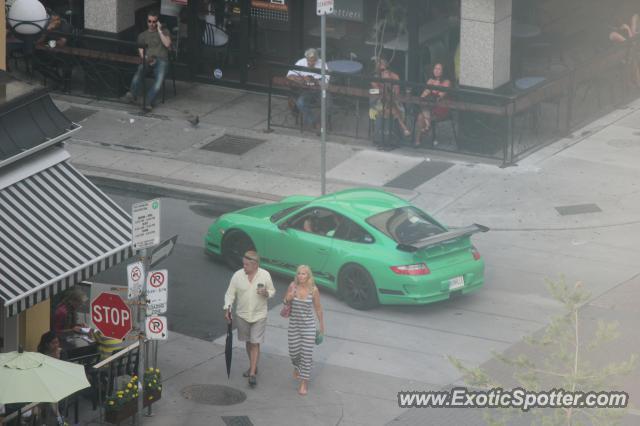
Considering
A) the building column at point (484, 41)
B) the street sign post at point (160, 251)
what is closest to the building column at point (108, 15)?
the building column at point (484, 41)

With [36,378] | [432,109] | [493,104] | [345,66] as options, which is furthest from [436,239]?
[345,66]

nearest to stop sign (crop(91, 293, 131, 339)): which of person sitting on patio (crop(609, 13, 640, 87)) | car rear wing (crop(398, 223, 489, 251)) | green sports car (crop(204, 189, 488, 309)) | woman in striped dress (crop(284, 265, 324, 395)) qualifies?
woman in striped dress (crop(284, 265, 324, 395))

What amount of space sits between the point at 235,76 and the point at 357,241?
1102 cm

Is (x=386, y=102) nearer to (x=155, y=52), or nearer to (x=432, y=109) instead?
(x=432, y=109)

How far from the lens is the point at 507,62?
1045 inches

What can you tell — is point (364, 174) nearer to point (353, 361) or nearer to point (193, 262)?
point (193, 262)

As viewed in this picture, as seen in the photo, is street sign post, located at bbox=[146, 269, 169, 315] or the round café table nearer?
street sign post, located at bbox=[146, 269, 169, 315]

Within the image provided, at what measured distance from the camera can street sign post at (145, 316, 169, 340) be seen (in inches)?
629

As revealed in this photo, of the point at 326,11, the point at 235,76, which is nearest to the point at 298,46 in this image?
the point at 235,76

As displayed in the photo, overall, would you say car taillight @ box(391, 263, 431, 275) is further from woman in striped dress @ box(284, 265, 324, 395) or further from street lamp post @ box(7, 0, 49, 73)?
street lamp post @ box(7, 0, 49, 73)

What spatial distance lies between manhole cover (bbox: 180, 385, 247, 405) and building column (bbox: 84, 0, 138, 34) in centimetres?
1307

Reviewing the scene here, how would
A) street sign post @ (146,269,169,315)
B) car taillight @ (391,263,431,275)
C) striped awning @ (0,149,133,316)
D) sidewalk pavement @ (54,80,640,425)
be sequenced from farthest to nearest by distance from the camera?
car taillight @ (391,263,431,275) < sidewalk pavement @ (54,80,640,425) < street sign post @ (146,269,169,315) < striped awning @ (0,149,133,316)

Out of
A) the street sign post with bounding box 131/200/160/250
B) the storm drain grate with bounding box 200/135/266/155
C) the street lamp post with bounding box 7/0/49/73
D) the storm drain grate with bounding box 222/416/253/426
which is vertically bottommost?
the storm drain grate with bounding box 222/416/253/426

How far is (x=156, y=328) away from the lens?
16016 millimetres
